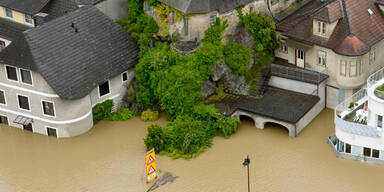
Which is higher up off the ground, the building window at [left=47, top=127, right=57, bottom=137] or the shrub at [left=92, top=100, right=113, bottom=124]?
the shrub at [left=92, top=100, right=113, bottom=124]

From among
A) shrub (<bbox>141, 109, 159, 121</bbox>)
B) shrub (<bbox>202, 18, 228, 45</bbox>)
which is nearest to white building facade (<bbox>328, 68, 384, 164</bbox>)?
shrub (<bbox>202, 18, 228, 45</bbox>)

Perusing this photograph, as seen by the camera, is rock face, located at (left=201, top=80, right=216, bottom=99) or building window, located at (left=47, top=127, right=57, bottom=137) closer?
building window, located at (left=47, top=127, right=57, bottom=137)

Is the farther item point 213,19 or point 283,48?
point 283,48

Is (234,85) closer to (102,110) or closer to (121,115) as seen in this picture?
(121,115)

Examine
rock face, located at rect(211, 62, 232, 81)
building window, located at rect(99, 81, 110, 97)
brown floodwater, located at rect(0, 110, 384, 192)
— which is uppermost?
rock face, located at rect(211, 62, 232, 81)

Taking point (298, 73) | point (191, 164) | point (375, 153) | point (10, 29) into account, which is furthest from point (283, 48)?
point (10, 29)

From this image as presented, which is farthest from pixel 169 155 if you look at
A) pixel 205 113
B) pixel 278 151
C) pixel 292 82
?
pixel 292 82

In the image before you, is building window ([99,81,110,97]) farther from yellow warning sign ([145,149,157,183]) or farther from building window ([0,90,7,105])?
yellow warning sign ([145,149,157,183])
